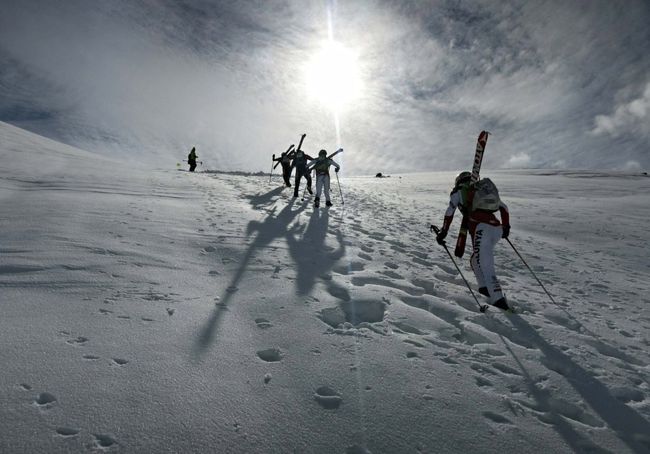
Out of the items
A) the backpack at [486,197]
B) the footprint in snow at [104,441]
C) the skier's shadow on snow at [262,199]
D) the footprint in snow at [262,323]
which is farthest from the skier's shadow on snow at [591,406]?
the skier's shadow on snow at [262,199]

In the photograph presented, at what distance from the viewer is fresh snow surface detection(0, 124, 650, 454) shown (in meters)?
2.18

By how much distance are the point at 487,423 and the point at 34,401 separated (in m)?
2.98

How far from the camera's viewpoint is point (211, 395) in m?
2.40

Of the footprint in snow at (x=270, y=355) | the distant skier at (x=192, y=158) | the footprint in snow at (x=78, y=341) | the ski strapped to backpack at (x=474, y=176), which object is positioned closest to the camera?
the footprint in snow at (x=78, y=341)

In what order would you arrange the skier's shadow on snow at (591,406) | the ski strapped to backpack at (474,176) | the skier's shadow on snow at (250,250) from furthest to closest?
the ski strapped to backpack at (474,176) < the skier's shadow on snow at (250,250) < the skier's shadow on snow at (591,406)

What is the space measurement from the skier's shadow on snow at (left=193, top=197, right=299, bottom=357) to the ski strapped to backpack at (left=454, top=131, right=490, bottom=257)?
11.4 feet

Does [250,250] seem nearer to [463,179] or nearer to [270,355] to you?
[270,355]

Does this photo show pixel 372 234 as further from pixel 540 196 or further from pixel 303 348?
pixel 540 196

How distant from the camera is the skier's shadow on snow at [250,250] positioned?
123 inches

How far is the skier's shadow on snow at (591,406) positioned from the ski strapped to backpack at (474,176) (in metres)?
2.32

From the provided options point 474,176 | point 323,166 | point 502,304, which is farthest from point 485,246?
point 323,166

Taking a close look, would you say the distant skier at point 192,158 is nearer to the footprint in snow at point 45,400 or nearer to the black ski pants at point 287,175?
the black ski pants at point 287,175

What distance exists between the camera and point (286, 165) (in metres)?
18.8

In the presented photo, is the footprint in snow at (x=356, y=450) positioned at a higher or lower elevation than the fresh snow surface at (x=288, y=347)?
lower
